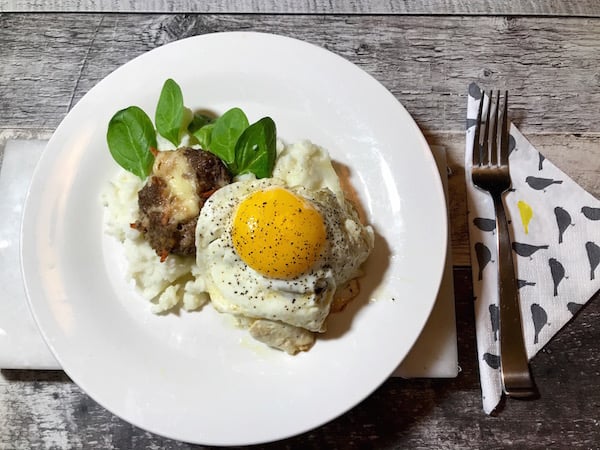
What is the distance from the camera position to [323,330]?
2.40 meters

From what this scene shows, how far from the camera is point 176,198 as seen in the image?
95.3 inches

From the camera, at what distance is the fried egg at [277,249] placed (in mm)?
2164

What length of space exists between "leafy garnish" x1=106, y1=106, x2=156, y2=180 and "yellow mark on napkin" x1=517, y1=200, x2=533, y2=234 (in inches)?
69.8

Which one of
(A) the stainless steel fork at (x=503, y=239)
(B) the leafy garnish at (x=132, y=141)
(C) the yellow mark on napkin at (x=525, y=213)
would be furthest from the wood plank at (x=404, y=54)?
(B) the leafy garnish at (x=132, y=141)

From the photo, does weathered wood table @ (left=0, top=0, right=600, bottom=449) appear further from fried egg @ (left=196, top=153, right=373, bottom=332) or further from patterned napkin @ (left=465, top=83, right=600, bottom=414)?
fried egg @ (left=196, top=153, right=373, bottom=332)

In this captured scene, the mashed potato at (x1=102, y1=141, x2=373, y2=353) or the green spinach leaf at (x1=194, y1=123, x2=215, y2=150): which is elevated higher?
the green spinach leaf at (x1=194, y1=123, x2=215, y2=150)

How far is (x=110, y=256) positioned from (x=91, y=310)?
0.84 ft

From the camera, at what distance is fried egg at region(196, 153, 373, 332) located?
7.10 feet

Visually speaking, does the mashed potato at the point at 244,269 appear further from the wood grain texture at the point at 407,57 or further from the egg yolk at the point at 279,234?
the wood grain texture at the point at 407,57

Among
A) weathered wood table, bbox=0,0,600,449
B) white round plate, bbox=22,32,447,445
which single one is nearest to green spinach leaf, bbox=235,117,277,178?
white round plate, bbox=22,32,447,445

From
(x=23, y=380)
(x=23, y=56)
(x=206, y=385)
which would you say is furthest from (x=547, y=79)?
(x=23, y=380)

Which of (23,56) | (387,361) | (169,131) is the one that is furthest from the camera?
(23,56)

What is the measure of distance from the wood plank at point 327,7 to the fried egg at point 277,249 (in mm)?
1383

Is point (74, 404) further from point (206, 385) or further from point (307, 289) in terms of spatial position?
point (307, 289)
